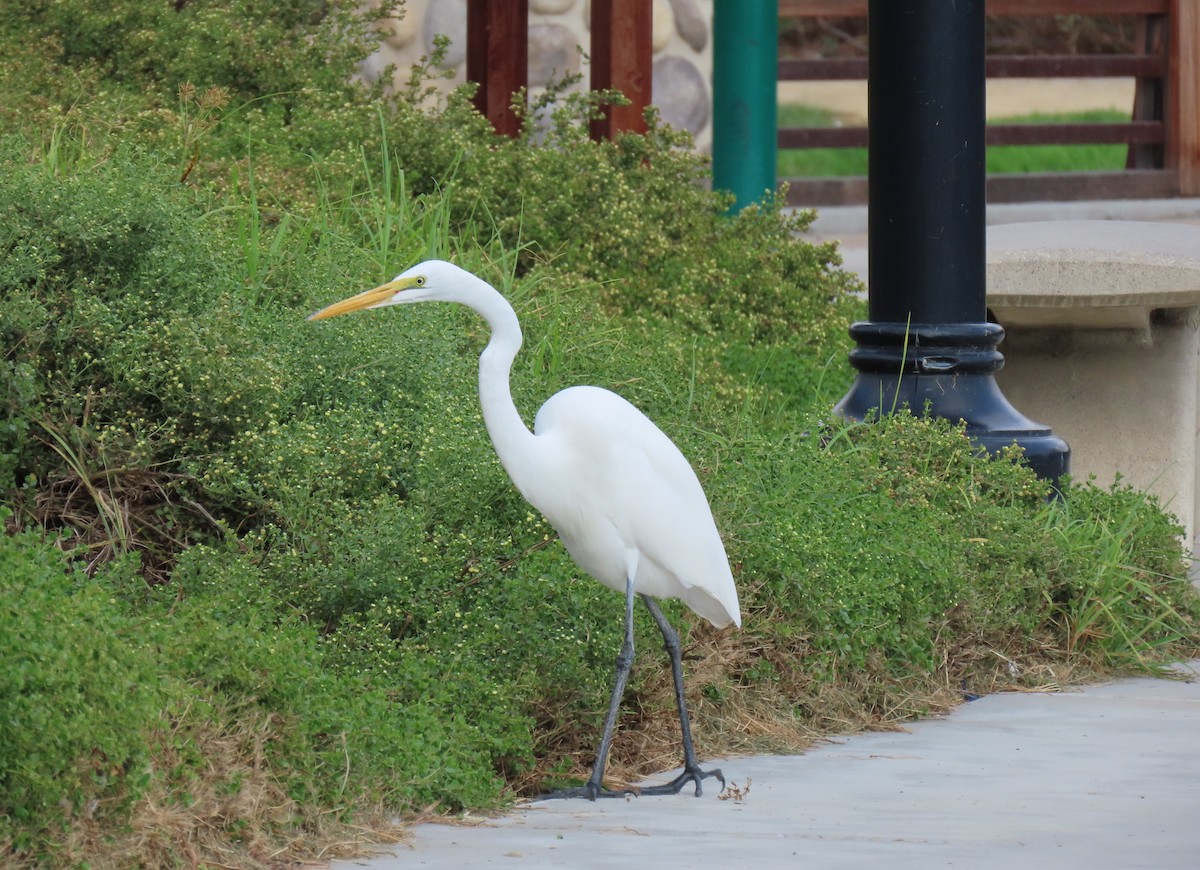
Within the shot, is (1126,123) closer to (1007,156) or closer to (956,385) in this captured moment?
(1007,156)

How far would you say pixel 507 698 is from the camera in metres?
3.87

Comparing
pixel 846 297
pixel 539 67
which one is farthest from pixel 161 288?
pixel 539 67

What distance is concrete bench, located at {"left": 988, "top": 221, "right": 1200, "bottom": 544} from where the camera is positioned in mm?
5867

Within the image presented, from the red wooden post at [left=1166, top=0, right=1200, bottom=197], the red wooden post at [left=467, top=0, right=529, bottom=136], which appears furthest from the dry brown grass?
the red wooden post at [left=1166, top=0, right=1200, bottom=197]

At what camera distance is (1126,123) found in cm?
1533

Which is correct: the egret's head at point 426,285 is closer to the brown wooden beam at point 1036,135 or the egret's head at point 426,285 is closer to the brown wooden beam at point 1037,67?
the brown wooden beam at point 1037,67

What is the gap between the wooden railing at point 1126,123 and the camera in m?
14.8

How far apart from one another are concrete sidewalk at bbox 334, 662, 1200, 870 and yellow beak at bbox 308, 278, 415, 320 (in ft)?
3.56

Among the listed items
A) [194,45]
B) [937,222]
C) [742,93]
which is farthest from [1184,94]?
[937,222]

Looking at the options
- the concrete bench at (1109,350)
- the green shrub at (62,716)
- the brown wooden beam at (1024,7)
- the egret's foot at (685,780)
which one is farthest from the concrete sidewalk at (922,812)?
the brown wooden beam at (1024,7)

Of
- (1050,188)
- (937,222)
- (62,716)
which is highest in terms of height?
(937,222)

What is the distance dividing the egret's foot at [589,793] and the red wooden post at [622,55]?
4.86m

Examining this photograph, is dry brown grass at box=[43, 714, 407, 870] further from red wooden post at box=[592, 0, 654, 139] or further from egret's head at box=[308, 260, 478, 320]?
red wooden post at box=[592, 0, 654, 139]

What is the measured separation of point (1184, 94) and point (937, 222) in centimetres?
1016
